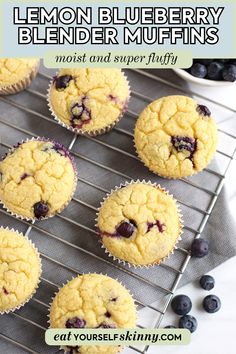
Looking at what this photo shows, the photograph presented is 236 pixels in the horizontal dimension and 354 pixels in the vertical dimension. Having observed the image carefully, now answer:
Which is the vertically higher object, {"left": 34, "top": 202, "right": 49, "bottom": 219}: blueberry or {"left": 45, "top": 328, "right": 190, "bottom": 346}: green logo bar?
{"left": 34, "top": 202, "right": 49, "bottom": 219}: blueberry

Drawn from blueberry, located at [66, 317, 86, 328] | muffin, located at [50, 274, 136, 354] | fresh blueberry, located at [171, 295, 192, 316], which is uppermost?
fresh blueberry, located at [171, 295, 192, 316]

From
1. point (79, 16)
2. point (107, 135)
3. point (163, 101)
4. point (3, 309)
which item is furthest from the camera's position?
point (107, 135)

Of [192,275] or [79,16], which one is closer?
[79,16]

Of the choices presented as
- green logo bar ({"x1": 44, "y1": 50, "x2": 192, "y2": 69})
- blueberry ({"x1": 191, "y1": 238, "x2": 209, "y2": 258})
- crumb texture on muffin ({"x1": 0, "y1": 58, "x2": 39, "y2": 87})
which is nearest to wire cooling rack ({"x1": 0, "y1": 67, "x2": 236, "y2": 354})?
blueberry ({"x1": 191, "y1": 238, "x2": 209, "y2": 258})

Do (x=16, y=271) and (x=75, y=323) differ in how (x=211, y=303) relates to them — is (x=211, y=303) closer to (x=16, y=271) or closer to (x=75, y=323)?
(x=75, y=323)

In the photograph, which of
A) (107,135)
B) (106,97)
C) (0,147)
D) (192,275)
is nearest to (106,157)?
(107,135)

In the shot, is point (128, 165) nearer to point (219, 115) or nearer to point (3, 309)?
point (219, 115)

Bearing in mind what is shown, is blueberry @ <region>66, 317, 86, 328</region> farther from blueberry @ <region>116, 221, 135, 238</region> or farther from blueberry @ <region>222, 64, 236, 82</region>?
blueberry @ <region>222, 64, 236, 82</region>

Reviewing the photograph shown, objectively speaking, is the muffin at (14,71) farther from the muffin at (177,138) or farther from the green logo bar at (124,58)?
the muffin at (177,138)
